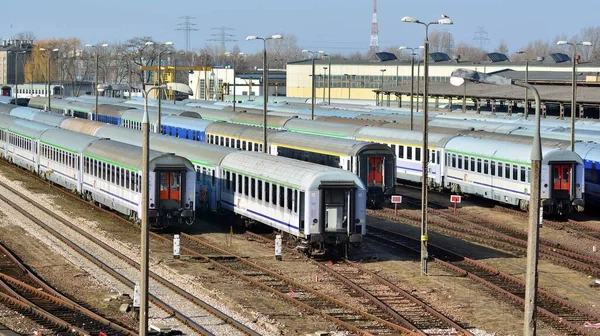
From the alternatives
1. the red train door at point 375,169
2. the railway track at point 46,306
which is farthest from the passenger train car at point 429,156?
the railway track at point 46,306

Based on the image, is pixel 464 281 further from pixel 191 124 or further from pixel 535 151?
pixel 191 124

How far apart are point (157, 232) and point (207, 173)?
3359mm

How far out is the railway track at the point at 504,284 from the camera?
24203mm

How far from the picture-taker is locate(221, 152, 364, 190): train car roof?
3073cm

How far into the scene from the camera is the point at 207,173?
39.5m

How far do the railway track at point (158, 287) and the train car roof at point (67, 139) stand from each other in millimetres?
4813

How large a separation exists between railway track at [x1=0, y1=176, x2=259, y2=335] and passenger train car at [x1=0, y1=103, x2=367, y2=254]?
14.9 feet

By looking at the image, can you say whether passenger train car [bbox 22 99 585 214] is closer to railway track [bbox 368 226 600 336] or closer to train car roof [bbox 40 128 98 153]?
railway track [bbox 368 226 600 336]

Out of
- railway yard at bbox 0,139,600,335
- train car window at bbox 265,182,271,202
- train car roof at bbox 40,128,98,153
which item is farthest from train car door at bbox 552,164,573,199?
train car roof at bbox 40,128,98,153

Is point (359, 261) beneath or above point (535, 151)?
beneath

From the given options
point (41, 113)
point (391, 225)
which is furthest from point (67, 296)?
point (41, 113)

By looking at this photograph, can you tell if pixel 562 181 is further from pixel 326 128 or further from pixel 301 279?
pixel 326 128

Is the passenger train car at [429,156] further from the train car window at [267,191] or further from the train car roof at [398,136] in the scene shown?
the train car window at [267,191]

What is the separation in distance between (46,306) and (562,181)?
21.6 metres
